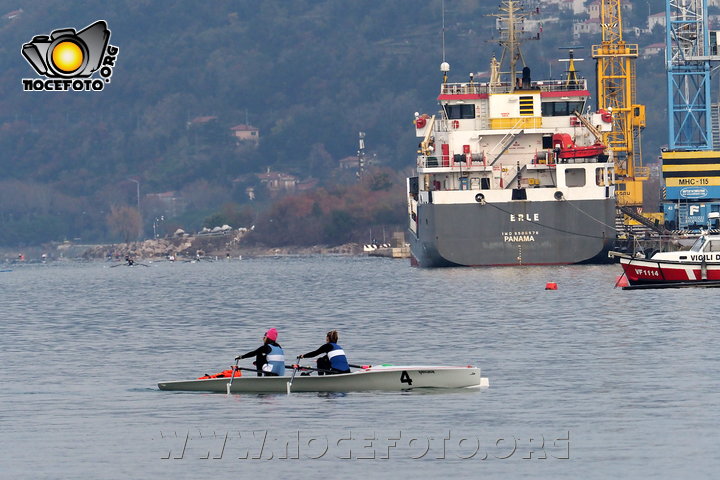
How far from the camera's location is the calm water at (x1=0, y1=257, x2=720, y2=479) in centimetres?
2930

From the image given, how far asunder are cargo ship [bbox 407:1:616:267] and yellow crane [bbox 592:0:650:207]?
77.4 feet

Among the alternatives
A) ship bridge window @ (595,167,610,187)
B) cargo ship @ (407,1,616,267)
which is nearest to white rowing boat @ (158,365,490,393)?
cargo ship @ (407,1,616,267)

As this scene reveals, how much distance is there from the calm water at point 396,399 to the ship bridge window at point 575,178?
88.9 ft

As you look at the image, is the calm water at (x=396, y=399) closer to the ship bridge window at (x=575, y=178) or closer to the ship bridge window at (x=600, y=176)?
the ship bridge window at (x=575, y=178)

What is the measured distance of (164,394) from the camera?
39469 mm

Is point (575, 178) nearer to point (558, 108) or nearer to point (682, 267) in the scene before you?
point (558, 108)

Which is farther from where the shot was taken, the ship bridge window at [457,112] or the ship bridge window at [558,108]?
the ship bridge window at [457,112]

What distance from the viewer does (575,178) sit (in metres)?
102

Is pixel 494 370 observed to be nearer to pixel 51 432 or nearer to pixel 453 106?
pixel 51 432

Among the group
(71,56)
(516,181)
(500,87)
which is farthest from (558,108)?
(71,56)

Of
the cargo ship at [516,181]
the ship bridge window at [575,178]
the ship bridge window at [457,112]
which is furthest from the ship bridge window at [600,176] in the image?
the ship bridge window at [457,112]

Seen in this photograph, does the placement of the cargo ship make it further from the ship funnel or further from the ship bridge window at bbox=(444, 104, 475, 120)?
the ship funnel

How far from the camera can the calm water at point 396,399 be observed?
29.3 meters

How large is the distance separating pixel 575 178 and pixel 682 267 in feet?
94.8
